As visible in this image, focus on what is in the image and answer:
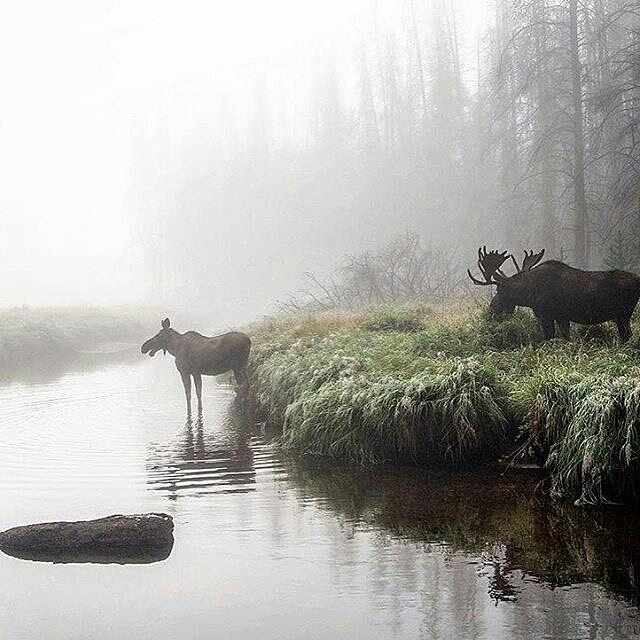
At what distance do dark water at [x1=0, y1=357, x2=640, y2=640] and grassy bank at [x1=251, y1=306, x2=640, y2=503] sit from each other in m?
0.37

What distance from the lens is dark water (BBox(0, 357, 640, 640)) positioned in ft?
14.5

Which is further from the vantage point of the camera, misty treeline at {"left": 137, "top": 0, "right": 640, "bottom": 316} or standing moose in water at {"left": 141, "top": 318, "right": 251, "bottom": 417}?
misty treeline at {"left": 137, "top": 0, "right": 640, "bottom": 316}

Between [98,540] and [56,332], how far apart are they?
66.6 feet

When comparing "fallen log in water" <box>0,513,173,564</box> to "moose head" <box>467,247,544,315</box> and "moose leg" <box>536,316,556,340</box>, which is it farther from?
"moose leg" <box>536,316,556,340</box>

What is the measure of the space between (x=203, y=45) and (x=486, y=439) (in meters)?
80.6

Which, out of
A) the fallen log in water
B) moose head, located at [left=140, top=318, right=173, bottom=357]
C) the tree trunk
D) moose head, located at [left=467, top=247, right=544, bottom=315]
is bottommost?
the fallen log in water

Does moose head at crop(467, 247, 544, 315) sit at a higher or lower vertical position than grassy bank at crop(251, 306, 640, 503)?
higher

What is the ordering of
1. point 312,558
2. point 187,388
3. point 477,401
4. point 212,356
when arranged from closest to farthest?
point 312,558
point 477,401
point 212,356
point 187,388

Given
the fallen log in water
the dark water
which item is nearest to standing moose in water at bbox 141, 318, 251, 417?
the dark water

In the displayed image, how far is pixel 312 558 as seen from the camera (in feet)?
18.0

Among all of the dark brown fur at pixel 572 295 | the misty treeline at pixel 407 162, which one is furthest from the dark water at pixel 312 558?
the misty treeline at pixel 407 162

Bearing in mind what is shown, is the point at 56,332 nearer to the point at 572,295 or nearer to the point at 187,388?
the point at 187,388

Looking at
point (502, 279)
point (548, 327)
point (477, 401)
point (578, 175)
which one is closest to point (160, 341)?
point (502, 279)

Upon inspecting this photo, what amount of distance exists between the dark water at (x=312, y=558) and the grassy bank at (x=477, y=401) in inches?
14.6
